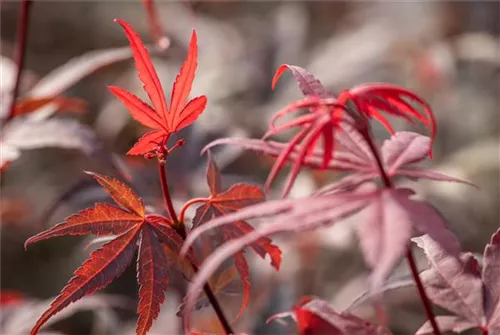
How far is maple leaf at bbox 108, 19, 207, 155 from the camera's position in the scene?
1.43 ft

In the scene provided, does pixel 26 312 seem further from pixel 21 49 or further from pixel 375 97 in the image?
pixel 375 97

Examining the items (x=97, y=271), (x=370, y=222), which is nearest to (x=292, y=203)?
(x=370, y=222)

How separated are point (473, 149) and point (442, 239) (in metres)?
1.40

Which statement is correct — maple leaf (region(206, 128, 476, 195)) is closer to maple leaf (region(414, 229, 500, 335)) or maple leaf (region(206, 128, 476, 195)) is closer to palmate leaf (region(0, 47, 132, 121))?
maple leaf (region(414, 229, 500, 335))

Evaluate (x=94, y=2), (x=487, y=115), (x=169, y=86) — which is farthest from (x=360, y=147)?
(x=94, y=2)

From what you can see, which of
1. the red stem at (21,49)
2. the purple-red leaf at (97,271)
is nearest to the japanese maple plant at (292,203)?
the purple-red leaf at (97,271)

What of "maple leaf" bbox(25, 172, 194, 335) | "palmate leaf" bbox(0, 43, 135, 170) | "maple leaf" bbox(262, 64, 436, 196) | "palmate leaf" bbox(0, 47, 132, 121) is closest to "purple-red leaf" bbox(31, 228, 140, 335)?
"maple leaf" bbox(25, 172, 194, 335)

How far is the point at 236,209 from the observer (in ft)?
1.57

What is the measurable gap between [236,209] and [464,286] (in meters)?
0.16

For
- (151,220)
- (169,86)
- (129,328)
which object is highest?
(151,220)

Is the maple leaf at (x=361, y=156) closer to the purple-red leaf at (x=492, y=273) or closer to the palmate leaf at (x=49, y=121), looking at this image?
the purple-red leaf at (x=492, y=273)

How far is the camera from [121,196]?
0.46m

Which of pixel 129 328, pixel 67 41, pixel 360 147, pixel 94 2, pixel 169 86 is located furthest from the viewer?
pixel 94 2

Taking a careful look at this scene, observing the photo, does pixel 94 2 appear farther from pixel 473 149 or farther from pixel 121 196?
pixel 121 196
